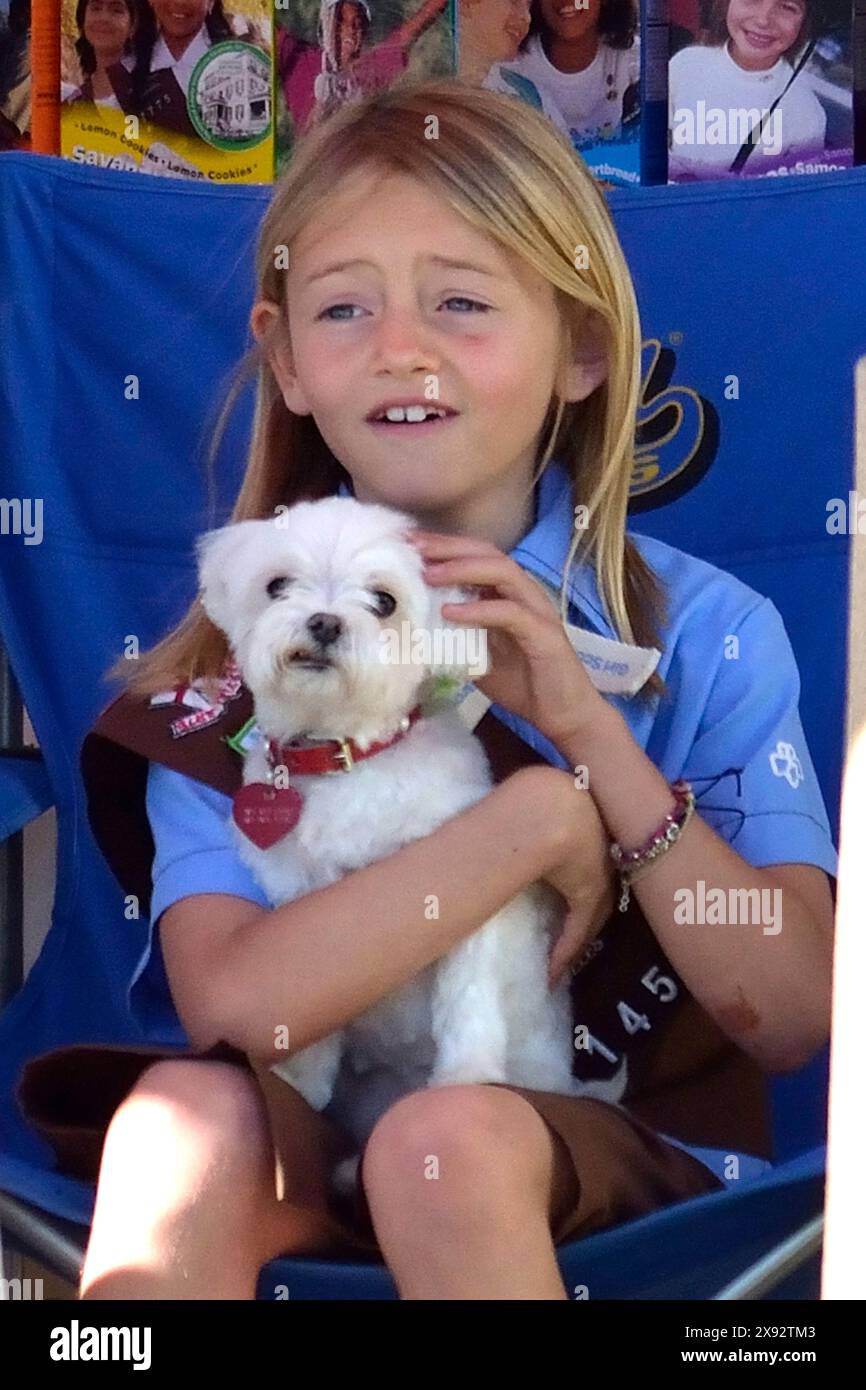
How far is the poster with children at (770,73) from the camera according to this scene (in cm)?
187

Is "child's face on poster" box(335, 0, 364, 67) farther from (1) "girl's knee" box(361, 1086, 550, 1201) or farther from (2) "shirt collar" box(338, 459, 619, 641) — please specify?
(1) "girl's knee" box(361, 1086, 550, 1201)

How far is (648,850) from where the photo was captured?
1.54m

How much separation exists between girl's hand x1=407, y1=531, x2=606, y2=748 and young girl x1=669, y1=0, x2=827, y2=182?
585 mm

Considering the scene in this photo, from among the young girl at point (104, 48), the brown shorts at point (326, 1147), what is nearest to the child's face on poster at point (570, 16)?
the young girl at point (104, 48)

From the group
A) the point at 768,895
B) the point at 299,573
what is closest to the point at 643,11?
the point at 299,573

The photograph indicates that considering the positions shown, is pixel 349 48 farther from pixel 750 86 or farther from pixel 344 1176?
pixel 344 1176

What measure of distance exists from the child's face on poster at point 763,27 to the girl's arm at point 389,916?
76 cm

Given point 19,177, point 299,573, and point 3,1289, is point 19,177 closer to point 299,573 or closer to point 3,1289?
point 299,573

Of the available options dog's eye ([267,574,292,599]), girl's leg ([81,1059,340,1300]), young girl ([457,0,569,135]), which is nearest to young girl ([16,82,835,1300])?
girl's leg ([81,1059,340,1300])

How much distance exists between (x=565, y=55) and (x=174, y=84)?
38 cm

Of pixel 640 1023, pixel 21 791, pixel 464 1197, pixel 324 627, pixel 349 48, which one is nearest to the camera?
pixel 464 1197

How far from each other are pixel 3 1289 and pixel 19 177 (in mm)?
1011

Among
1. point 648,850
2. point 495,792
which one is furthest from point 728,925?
point 495,792

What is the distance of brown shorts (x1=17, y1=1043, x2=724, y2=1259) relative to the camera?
56.1 inches
